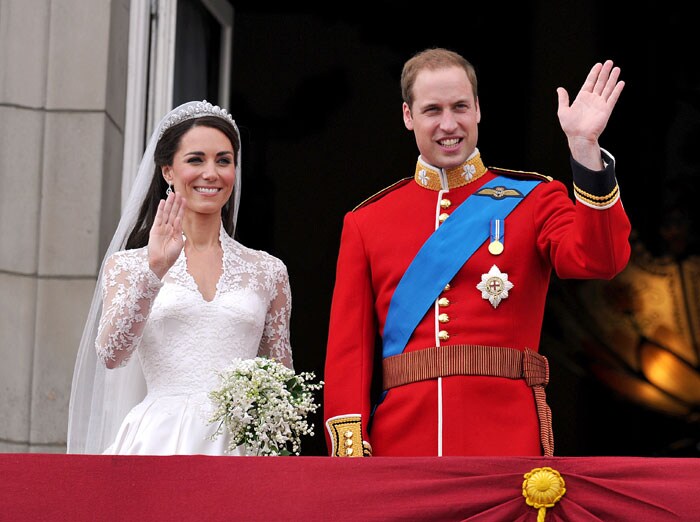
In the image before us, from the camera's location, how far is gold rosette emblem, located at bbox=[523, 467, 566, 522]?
2.90 metres

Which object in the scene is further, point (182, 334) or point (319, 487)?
point (182, 334)

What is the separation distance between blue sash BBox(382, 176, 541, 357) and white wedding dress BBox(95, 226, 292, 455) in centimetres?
60

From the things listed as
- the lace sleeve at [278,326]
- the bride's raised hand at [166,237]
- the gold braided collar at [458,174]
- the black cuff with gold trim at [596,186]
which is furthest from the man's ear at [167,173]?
the black cuff with gold trim at [596,186]

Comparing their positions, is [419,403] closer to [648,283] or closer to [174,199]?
[174,199]

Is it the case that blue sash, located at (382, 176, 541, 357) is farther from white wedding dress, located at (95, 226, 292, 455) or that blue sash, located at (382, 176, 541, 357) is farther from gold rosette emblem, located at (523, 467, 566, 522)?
gold rosette emblem, located at (523, 467, 566, 522)

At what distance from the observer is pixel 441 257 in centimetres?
360

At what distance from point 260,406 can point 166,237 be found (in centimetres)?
55

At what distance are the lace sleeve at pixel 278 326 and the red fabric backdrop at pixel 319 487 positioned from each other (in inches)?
46.6

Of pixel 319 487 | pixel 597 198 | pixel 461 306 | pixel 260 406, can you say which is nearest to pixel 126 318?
pixel 260 406

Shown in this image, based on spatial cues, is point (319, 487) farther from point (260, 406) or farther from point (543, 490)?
point (260, 406)

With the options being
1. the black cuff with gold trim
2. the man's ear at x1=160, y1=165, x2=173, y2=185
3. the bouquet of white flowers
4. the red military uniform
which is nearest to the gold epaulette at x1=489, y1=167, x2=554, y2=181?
the red military uniform

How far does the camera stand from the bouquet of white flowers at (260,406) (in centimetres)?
345

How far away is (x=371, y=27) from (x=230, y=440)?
168 inches

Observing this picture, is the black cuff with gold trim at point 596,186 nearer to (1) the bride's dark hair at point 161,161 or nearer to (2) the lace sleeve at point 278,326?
(2) the lace sleeve at point 278,326
